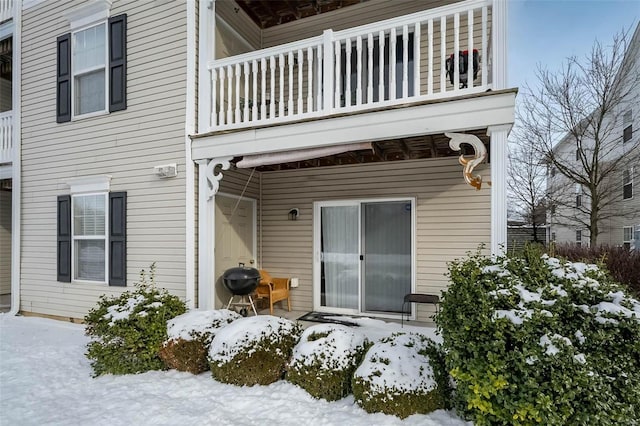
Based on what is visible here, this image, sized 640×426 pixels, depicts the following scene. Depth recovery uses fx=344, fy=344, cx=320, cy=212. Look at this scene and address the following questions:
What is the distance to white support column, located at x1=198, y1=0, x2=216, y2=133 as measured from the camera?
5.43m

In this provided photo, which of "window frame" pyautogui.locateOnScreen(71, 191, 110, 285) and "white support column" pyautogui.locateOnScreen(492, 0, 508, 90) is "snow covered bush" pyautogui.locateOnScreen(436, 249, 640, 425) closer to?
"white support column" pyautogui.locateOnScreen(492, 0, 508, 90)

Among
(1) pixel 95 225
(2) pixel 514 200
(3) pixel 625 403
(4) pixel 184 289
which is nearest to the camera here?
(3) pixel 625 403

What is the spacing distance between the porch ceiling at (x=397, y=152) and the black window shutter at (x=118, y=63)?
2.32 metres

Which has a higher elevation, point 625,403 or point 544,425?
point 625,403

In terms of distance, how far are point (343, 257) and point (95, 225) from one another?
4.57 metres

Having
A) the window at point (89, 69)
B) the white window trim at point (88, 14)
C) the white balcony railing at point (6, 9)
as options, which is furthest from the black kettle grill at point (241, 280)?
the white balcony railing at point (6, 9)

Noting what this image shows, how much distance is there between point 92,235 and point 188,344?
3.72 meters

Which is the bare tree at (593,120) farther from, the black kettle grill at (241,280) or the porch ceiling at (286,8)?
the black kettle grill at (241,280)

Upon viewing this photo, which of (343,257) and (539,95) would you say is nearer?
(343,257)

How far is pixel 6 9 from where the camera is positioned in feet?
24.6

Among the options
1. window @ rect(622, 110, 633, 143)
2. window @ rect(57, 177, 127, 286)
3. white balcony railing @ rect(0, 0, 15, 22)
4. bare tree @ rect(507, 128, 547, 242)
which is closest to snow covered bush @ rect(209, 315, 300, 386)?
window @ rect(57, 177, 127, 286)

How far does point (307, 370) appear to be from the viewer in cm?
340

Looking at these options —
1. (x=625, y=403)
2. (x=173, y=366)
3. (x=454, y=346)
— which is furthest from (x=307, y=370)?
(x=625, y=403)

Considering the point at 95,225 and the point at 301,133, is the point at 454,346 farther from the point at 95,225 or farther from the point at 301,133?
the point at 95,225
